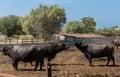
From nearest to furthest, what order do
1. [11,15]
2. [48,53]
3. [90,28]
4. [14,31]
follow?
[48,53], [14,31], [11,15], [90,28]

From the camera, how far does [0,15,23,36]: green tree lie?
10945cm

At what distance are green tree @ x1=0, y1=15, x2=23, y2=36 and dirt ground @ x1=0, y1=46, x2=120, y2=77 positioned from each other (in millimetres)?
83490

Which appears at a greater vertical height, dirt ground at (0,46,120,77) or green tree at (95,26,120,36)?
dirt ground at (0,46,120,77)

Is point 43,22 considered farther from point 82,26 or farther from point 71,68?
point 71,68

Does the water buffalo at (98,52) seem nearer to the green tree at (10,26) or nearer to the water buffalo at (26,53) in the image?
the water buffalo at (26,53)

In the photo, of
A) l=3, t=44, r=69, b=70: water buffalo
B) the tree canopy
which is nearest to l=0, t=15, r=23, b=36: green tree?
the tree canopy

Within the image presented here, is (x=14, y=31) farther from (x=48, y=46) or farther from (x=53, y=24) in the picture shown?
(x=48, y=46)

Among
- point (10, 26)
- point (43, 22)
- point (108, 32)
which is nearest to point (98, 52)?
point (43, 22)

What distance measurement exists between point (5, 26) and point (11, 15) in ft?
46.8

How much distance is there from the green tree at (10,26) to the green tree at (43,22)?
24.3 meters

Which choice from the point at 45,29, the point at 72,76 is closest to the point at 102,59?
the point at 72,76

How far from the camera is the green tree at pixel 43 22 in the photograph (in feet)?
268

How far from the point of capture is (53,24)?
82562 millimetres

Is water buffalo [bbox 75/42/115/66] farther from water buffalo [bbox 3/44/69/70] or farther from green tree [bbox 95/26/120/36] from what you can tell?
green tree [bbox 95/26/120/36]
